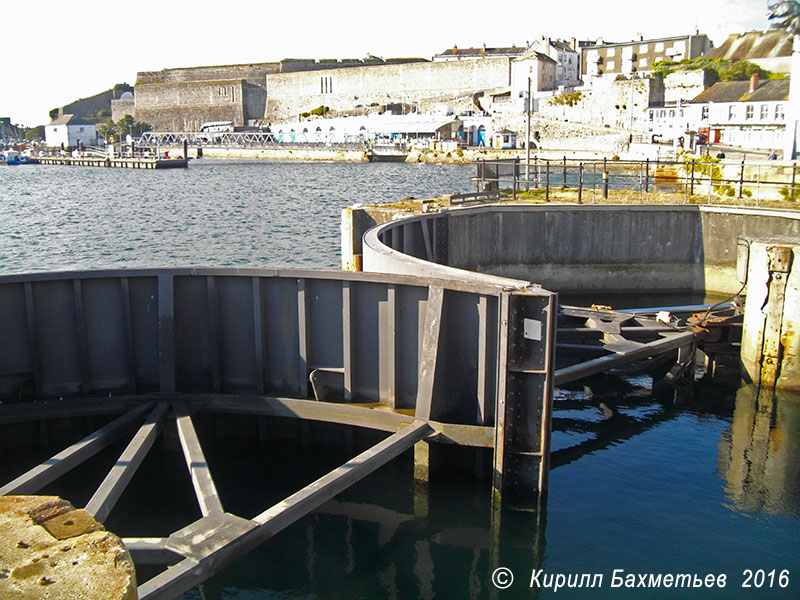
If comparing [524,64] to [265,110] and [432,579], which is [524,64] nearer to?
[265,110]

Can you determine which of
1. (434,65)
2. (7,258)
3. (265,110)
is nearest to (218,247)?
(7,258)

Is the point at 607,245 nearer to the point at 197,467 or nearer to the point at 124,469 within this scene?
the point at 197,467

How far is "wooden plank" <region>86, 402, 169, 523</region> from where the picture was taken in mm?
7566

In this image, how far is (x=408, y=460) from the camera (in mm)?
11281

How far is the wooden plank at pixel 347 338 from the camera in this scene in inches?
402

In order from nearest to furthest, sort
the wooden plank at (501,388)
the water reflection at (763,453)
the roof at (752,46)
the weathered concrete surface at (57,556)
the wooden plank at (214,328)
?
1. the weathered concrete surface at (57,556)
2. the wooden plank at (501,388)
3. the wooden plank at (214,328)
4. the water reflection at (763,453)
5. the roof at (752,46)

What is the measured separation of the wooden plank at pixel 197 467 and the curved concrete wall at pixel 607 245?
12.7 m

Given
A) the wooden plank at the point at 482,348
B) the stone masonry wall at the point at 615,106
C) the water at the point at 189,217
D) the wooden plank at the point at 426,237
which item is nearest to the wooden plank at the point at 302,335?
the wooden plank at the point at 482,348

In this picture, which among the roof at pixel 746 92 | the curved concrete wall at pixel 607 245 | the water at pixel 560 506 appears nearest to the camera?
the water at pixel 560 506

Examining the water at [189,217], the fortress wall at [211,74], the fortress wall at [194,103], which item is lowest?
the water at [189,217]

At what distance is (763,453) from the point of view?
41.4 ft

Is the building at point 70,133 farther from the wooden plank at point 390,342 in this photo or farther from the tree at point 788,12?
the wooden plank at point 390,342

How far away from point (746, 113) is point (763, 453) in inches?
2998

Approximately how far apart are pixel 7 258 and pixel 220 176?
59464 mm
